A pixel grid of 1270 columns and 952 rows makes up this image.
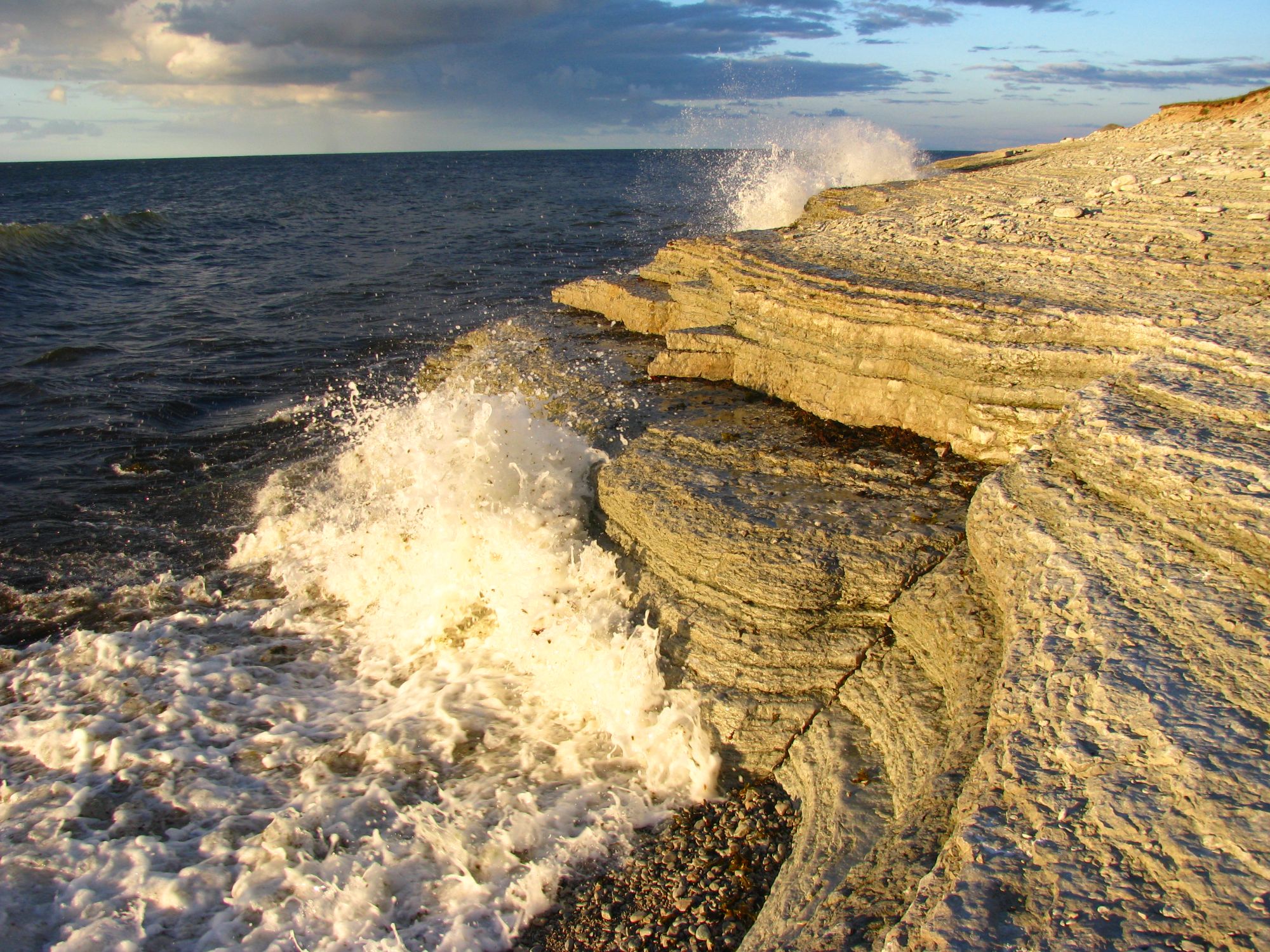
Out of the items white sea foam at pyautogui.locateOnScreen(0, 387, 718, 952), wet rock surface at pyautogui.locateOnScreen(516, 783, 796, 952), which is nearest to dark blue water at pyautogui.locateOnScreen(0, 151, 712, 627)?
white sea foam at pyautogui.locateOnScreen(0, 387, 718, 952)

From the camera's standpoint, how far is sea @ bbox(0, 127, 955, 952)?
452 centimetres

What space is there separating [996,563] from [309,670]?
18.0 feet

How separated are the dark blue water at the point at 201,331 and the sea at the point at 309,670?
0.08m

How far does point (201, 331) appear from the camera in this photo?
17.7 metres

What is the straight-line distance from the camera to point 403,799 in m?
5.10

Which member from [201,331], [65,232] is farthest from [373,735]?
[65,232]

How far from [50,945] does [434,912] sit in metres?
2.10

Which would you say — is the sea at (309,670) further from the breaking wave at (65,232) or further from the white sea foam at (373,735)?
the breaking wave at (65,232)

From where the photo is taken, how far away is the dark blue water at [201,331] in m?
9.48

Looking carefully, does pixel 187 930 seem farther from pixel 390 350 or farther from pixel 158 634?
pixel 390 350

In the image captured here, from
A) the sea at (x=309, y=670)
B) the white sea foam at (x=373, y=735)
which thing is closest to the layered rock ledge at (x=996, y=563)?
the white sea foam at (x=373, y=735)

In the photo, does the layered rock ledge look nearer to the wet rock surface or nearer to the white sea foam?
the wet rock surface

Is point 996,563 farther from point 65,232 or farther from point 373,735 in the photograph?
point 65,232

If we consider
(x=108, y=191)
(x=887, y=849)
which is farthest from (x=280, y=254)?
(x=108, y=191)
